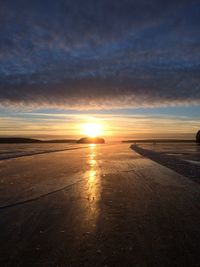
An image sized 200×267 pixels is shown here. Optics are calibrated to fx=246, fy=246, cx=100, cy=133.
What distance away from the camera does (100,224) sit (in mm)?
5266

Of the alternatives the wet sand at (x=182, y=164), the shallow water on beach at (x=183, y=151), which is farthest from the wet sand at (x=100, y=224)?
the shallow water on beach at (x=183, y=151)

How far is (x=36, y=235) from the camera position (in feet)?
15.3

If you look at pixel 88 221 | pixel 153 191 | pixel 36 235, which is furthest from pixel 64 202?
pixel 153 191

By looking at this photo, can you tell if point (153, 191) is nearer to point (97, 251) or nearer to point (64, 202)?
point (64, 202)

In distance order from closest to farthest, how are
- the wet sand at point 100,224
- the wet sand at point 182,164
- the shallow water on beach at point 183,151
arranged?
the wet sand at point 100,224
the wet sand at point 182,164
the shallow water on beach at point 183,151

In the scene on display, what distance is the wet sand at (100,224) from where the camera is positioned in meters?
3.86

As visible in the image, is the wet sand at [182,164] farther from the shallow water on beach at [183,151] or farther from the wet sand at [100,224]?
the wet sand at [100,224]

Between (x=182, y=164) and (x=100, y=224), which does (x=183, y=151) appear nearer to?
(x=182, y=164)

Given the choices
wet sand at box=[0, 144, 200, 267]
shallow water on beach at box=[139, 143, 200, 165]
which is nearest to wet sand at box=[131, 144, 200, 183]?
shallow water on beach at box=[139, 143, 200, 165]

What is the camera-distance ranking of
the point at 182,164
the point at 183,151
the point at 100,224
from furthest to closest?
the point at 183,151
the point at 182,164
the point at 100,224

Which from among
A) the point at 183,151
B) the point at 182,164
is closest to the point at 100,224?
the point at 182,164

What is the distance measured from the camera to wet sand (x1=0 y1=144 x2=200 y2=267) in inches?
152

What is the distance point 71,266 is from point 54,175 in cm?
827

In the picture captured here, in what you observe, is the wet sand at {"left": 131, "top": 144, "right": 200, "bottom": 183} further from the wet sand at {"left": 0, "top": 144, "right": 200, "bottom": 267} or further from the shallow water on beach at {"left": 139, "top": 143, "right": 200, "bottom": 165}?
the wet sand at {"left": 0, "top": 144, "right": 200, "bottom": 267}
